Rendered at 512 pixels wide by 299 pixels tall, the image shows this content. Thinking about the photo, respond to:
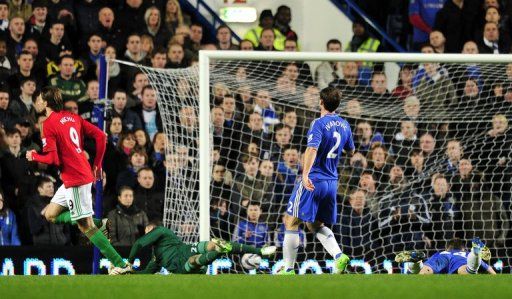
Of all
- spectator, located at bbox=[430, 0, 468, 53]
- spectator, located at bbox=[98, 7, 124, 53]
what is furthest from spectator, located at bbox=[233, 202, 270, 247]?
spectator, located at bbox=[430, 0, 468, 53]

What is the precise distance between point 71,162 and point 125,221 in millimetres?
2662

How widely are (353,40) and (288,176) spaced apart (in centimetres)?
345

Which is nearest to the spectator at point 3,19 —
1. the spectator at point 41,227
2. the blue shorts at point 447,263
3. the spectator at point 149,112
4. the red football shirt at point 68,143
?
the spectator at point 149,112

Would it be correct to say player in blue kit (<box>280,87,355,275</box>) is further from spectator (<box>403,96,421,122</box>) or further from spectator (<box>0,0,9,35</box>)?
spectator (<box>0,0,9,35</box>)

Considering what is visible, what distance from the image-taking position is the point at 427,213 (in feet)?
49.6

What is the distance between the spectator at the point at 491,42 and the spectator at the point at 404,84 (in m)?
1.48

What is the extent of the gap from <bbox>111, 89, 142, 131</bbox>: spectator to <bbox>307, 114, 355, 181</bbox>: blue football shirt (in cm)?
415

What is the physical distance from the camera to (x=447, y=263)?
12805 millimetres

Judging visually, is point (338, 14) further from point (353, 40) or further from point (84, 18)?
point (84, 18)

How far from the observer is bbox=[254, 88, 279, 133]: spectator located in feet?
50.5

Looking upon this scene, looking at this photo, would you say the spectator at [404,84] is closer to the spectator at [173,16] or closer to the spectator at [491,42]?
the spectator at [491,42]

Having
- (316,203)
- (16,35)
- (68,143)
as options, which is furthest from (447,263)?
(16,35)

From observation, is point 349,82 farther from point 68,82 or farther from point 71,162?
point 71,162

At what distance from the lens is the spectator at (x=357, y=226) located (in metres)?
15.0
